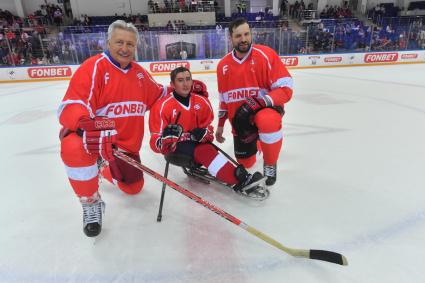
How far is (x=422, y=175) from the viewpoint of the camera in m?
2.14

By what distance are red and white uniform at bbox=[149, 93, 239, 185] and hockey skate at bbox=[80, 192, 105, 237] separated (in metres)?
0.47

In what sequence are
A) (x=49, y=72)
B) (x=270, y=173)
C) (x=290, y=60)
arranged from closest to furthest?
(x=270, y=173), (x=49, y=72), (x=290, y=60)

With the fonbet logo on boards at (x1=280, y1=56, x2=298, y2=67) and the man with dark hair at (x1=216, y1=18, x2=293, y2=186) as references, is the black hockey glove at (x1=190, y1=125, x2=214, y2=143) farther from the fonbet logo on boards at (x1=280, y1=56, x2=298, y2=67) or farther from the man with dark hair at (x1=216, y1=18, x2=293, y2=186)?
the fonbet logo on boards at (x1=280, y1=56, x2=298, y2=67)

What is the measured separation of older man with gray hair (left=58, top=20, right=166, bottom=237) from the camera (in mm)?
1416

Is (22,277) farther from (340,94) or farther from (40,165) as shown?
(340,94)

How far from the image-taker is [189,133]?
1.91 m

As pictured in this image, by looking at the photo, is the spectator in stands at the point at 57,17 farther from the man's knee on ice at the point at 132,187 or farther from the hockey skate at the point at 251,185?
the hockey skate at the point at 251,185

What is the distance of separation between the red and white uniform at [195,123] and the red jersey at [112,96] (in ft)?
0.33

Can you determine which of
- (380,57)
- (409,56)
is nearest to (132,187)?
(380,57)

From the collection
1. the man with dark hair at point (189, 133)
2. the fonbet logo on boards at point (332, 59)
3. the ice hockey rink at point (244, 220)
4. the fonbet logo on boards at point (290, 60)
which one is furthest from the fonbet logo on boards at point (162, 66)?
the man with dark hair at point (189, 133)

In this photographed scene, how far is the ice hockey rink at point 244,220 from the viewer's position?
4.45 feet

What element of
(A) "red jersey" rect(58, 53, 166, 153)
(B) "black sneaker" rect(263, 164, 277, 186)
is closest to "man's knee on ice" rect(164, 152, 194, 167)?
(A) "red jersey" rect(58, 53, 166, 153)

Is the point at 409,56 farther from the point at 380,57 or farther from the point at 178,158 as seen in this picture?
the point at 178,158

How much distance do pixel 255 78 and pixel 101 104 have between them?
1.06 meters
